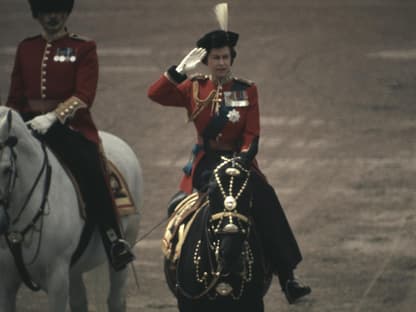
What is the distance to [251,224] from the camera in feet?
35.5

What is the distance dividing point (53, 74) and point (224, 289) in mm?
2133

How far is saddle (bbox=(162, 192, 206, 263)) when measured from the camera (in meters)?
11.1

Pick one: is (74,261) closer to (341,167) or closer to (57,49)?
(57,49)

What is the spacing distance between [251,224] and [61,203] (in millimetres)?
1418

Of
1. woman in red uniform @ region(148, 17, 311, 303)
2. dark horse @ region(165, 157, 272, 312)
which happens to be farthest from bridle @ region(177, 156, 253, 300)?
woman in red uniform @ region(148, 17, 311, 303)

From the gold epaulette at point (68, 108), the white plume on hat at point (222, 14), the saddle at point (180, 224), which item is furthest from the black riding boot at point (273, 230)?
the gold epaulette at point (68, 108)

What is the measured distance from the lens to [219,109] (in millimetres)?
11438

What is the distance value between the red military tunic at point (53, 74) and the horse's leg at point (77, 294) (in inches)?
54.9

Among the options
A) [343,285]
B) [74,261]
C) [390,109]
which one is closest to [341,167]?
[390,109]

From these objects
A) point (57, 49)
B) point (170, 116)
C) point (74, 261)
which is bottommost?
point (170, 116)

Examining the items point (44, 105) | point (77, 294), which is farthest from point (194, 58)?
point (77, 294)

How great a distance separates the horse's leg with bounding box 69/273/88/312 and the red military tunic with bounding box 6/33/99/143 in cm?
139

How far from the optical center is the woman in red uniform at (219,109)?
11.2m

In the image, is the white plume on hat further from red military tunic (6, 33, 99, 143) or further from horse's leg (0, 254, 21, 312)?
horse's leg (0, 254, 21, 312)
